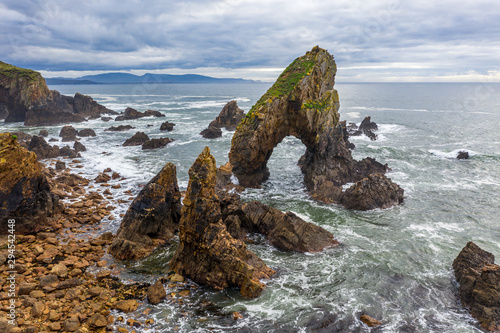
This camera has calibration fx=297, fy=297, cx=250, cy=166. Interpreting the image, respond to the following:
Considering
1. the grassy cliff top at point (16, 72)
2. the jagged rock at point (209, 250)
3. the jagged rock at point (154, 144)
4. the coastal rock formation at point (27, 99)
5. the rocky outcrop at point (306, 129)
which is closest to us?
the jagged rock at point (209, 250)

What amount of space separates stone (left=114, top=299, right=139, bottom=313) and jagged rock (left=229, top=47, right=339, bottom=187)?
16.4 meters

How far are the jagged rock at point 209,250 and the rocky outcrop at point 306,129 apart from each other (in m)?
11.7

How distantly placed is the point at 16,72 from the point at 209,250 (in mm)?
64366

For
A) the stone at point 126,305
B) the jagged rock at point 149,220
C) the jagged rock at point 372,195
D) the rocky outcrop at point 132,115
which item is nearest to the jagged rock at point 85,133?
the rocky outcrop at point 132,115

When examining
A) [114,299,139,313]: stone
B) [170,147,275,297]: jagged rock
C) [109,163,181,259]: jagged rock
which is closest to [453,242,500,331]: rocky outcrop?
[170,147,275,297]: jagged rock

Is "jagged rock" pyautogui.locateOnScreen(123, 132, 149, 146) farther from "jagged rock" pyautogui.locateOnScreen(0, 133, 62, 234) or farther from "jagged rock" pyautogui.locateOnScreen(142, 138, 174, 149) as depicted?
"jagged rock" pyautogui.locateOnScreen(0, 133, 62, 234)

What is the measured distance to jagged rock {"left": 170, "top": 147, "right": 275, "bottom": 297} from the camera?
14.3 meters

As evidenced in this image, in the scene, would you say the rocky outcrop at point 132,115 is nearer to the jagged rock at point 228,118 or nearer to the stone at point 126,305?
the jagged rock at point 228,118

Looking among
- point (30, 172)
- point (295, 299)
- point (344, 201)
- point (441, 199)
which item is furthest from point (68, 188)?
point (441, 199)

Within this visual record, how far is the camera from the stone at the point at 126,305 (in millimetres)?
12469

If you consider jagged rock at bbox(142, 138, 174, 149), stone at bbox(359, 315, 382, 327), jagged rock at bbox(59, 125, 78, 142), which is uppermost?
jagged rock at bbox(59, 125, 78, 142)

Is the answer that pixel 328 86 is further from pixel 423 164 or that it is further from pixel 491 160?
pixel 491 160

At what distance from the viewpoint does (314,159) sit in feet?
97.2

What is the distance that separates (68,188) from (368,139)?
46956mm
